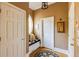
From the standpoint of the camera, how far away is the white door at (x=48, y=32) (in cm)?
456

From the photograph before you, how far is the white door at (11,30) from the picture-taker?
6.49 ft

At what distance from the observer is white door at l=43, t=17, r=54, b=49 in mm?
4563

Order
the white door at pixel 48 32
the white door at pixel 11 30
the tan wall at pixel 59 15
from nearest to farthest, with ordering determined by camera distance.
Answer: the white door at pixel 11 30 → the tan wall at pixel 59 15 → the white door at pixel 48 32

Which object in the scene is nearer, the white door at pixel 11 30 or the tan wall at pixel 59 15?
the white door at pixel 11 30

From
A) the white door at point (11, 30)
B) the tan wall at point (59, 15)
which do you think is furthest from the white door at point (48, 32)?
the white door at point (11, 30)

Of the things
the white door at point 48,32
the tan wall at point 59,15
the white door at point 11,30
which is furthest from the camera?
the white door at point 48,32

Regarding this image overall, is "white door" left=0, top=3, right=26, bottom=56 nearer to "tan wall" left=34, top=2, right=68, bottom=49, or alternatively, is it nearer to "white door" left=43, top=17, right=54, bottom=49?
"tan wall" left=34, top=2, right=68, bottom=49

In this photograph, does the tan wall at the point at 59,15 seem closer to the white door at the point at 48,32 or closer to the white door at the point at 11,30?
the white door at the point at 48,32

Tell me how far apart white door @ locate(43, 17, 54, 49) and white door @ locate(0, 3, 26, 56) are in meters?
1.93

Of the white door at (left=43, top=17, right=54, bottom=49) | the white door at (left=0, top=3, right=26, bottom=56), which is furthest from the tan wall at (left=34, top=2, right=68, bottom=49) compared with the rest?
the white door at (left=0, top=3, right=26, bottom=56)

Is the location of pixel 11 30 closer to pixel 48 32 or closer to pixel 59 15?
pixel 59 15

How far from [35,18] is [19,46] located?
101 inches

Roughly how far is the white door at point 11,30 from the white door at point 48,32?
193 cm

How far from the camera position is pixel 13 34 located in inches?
91.3
